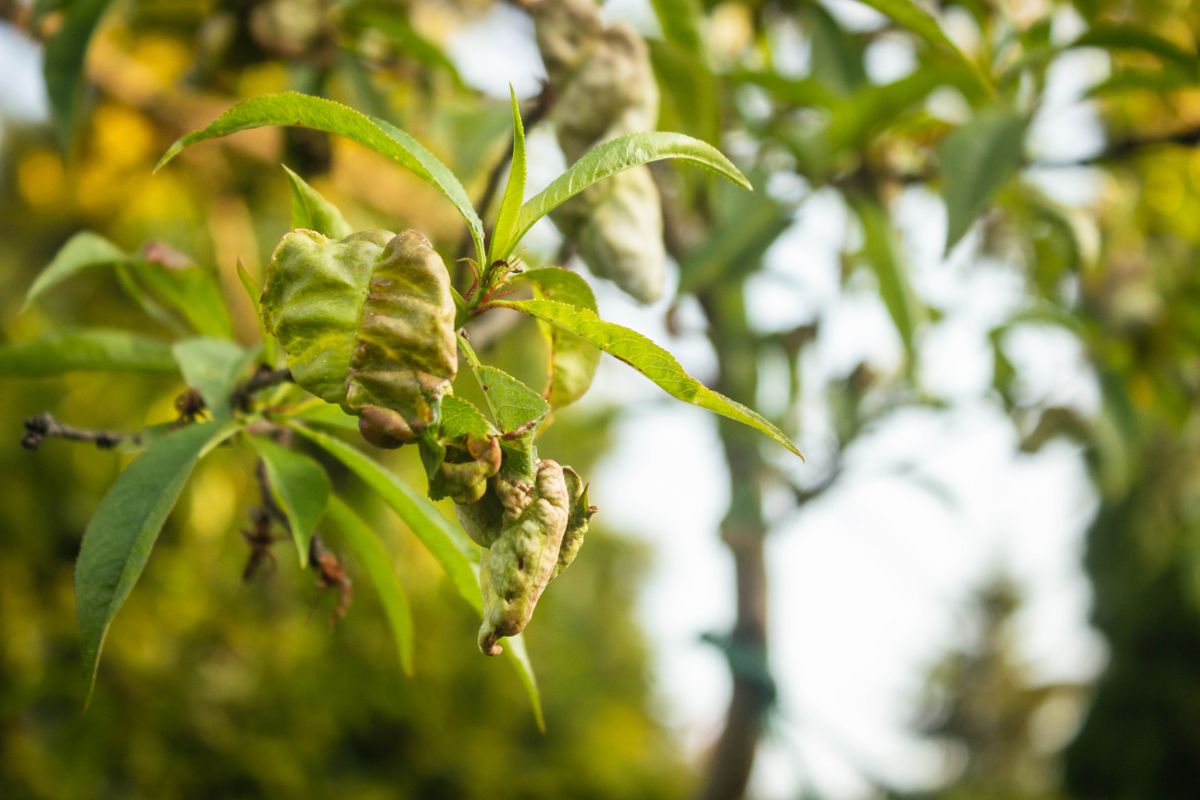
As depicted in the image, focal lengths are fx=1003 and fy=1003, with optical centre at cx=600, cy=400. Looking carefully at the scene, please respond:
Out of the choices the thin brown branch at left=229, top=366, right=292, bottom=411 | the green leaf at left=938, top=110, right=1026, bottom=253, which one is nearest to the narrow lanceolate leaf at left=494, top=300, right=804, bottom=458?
the thin brown branch at left=229, top=366, right=292, bottom=411

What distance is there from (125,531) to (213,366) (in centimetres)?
13

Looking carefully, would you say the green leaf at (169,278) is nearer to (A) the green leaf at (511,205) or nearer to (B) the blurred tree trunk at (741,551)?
(A) the green leaf at (511,205)

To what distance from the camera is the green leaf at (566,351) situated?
0.47 meters

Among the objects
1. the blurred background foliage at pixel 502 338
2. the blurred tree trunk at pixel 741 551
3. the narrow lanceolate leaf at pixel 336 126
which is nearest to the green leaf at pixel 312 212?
the narrow lanceolate leaf at pixel 336 126

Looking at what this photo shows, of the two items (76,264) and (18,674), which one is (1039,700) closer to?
(18,674)

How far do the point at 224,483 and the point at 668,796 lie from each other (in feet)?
3.78

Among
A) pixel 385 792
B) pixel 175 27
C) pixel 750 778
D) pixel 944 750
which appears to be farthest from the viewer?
pixel 944 750

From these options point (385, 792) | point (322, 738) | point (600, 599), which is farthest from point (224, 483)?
point (600, 599)

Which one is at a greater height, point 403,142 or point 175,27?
point 403,142

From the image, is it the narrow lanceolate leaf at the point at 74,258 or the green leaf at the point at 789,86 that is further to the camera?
the green leaf at the point at 789,86

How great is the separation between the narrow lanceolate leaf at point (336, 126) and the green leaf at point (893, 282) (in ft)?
1.94

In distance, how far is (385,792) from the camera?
173cm

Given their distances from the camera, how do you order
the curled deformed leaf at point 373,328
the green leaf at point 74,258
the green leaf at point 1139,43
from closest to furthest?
the curled deformed leaf at point 373,328
the green leaf at point 74,258
the green leaf at point 1139,43

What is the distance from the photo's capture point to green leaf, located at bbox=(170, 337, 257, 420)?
54 centimetres
